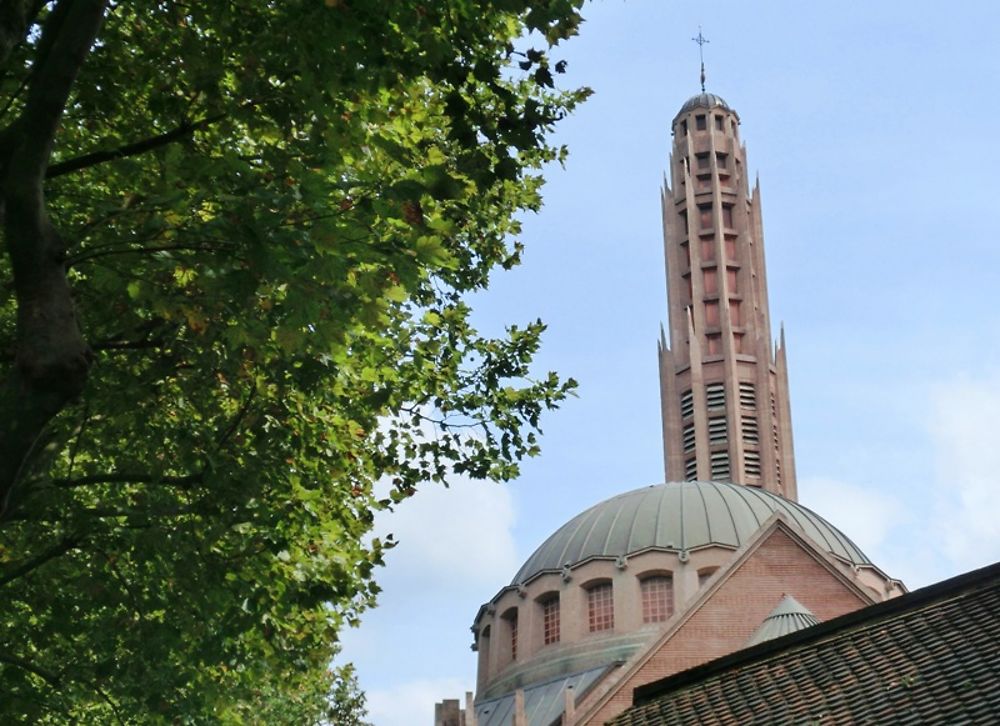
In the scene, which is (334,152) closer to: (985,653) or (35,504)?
(35,504)

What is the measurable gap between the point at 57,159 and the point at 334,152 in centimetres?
402

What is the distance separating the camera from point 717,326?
79.3 meters

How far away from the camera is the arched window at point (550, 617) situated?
50.4 meters

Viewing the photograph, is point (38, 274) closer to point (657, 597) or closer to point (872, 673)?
point (872, 673)

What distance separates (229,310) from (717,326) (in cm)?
6847

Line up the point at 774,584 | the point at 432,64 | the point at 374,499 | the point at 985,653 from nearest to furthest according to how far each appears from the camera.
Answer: the point at 432,64
the point at 985,653
the point at 374,499
the point at 774,584

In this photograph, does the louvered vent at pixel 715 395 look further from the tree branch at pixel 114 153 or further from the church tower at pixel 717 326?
the tree branch at pixel 114 153

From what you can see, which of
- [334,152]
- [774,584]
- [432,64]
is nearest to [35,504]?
[334,152]

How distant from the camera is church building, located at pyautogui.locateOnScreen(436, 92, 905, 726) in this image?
3769 centimetres

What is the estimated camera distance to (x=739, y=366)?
254 feet

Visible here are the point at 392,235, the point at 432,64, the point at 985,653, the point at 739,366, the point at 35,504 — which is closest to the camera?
the point at 432,64

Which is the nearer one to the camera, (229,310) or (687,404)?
(229,310)

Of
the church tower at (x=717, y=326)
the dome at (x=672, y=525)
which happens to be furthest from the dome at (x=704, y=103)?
the dome at (x=672, y=525)

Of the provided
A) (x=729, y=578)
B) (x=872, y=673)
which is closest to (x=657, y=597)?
(x=729, y=578)
